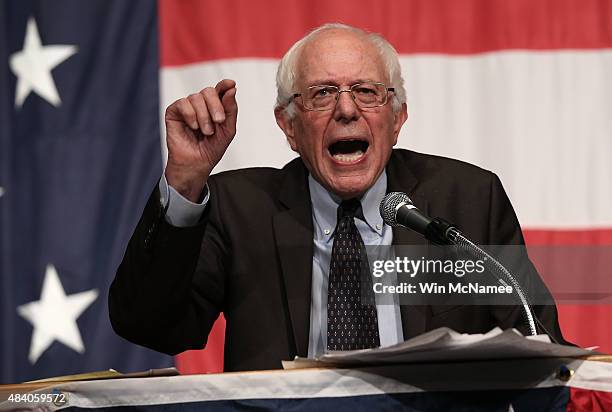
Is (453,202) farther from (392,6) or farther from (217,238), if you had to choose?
(392,6)

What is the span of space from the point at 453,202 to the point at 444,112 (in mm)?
767

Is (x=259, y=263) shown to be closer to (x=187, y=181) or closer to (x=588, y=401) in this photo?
(x=187, y=181)

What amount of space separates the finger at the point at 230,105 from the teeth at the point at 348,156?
27 centimetres

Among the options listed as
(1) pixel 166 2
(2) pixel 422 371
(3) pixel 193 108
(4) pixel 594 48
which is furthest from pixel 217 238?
(4) pixel 594 48

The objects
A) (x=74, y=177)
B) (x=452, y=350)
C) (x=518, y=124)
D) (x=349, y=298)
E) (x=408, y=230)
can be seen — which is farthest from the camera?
Answer: (x=74, y=177)

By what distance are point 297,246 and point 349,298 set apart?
167 mm

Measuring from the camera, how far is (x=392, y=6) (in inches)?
99.3

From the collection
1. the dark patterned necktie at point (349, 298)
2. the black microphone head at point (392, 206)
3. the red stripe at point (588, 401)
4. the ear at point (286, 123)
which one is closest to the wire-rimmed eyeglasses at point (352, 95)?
the ear at point (286, 123)

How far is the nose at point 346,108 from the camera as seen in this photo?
66.4 inches

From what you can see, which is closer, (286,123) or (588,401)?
(588,401)

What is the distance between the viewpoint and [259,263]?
1707 millimetres

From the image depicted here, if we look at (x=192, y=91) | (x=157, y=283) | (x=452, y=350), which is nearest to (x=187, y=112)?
(x=157, y=283)

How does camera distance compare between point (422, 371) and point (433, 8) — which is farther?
point (433, 8)
